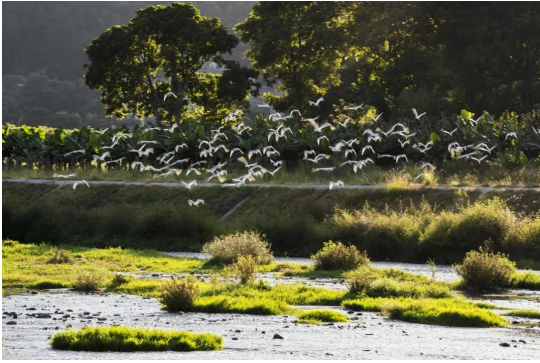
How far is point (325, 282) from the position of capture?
27875 mm

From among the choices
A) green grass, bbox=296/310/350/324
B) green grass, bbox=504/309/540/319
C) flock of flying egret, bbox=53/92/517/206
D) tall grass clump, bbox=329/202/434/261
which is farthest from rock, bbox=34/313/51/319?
flock of flying egret, bbox=53/92/517/206

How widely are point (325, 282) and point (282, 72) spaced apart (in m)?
53.2

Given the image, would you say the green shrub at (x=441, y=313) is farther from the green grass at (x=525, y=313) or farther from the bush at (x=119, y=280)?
the bush at (x=119, y=280)

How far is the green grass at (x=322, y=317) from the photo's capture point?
2028 cm

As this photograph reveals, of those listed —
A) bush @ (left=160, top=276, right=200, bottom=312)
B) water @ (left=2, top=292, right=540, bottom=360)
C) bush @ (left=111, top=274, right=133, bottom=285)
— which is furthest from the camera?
bush @ (left=111, top=274, right=133, bottom=285)

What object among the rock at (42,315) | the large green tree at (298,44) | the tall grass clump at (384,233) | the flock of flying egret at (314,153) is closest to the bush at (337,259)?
the tall grass clump at (384,233)

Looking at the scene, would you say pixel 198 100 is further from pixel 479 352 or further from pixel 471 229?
pixel 479 352

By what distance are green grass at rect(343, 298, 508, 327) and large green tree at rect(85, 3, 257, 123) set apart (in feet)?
194

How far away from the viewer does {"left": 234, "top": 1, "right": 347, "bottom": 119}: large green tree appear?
77.2 meters

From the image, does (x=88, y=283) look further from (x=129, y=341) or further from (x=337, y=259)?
(x=129, y=341)

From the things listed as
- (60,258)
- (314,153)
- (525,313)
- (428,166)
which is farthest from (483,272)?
(314,153)

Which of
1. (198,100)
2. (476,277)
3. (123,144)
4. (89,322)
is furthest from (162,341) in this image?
(198,100)

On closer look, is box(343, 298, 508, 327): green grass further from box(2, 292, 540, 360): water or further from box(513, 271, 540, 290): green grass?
box(513, 271, 540, 290): green grass

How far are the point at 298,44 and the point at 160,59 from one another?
1125 centimetres
